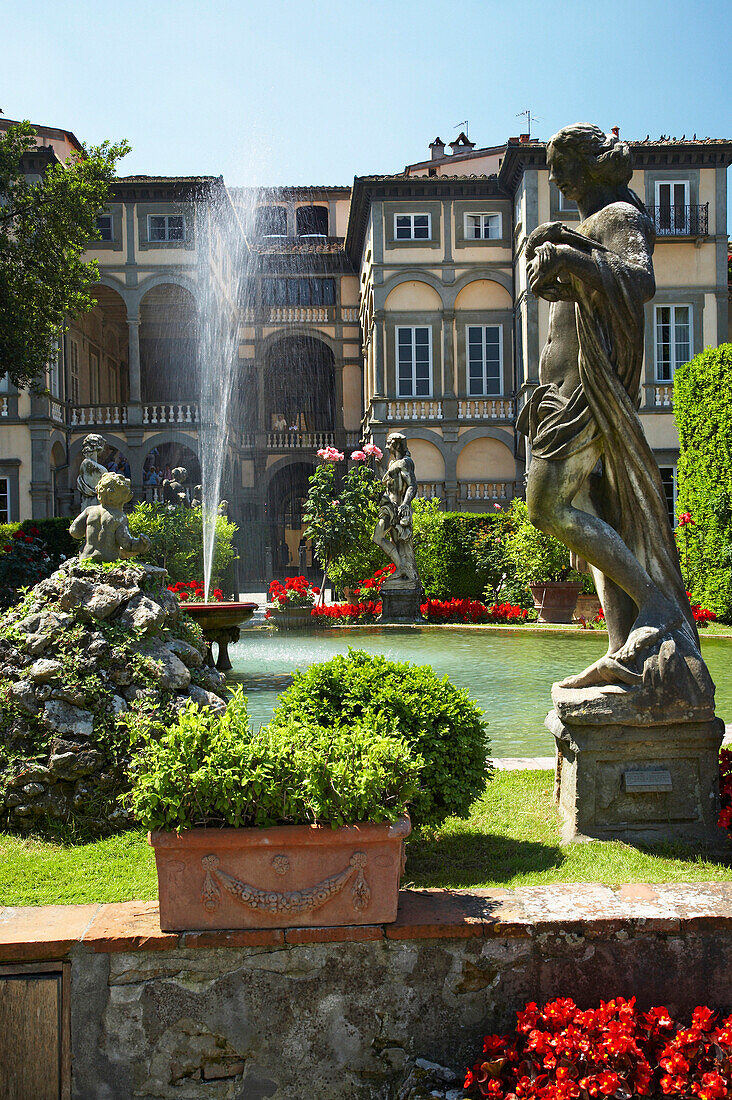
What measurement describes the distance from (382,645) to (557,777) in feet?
21.9

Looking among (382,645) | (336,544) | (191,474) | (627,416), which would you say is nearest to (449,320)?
(191,474)

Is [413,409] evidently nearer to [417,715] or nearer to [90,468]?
[90,468]

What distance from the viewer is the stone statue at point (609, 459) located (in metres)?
3.41

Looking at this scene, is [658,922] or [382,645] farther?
[382,645]

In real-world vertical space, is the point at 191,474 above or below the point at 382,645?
above

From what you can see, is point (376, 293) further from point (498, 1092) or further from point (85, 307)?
point (498, 1092)

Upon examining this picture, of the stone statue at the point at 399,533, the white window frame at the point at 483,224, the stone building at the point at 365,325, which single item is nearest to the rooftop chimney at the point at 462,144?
the stone building at the point at 365,325

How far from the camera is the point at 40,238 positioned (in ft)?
46.0

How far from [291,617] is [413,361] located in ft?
57.2

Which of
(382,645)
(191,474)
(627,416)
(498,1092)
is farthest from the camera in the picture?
(191,474)

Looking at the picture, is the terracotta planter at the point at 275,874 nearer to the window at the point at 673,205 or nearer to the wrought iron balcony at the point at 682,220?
the wrought iron balcony at the point at 682,220

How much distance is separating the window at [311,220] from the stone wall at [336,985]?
37.2 meters

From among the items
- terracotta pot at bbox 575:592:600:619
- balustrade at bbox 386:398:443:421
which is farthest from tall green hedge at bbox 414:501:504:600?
balustrade at bbox 386:398:443:421

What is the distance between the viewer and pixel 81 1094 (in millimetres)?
2621
